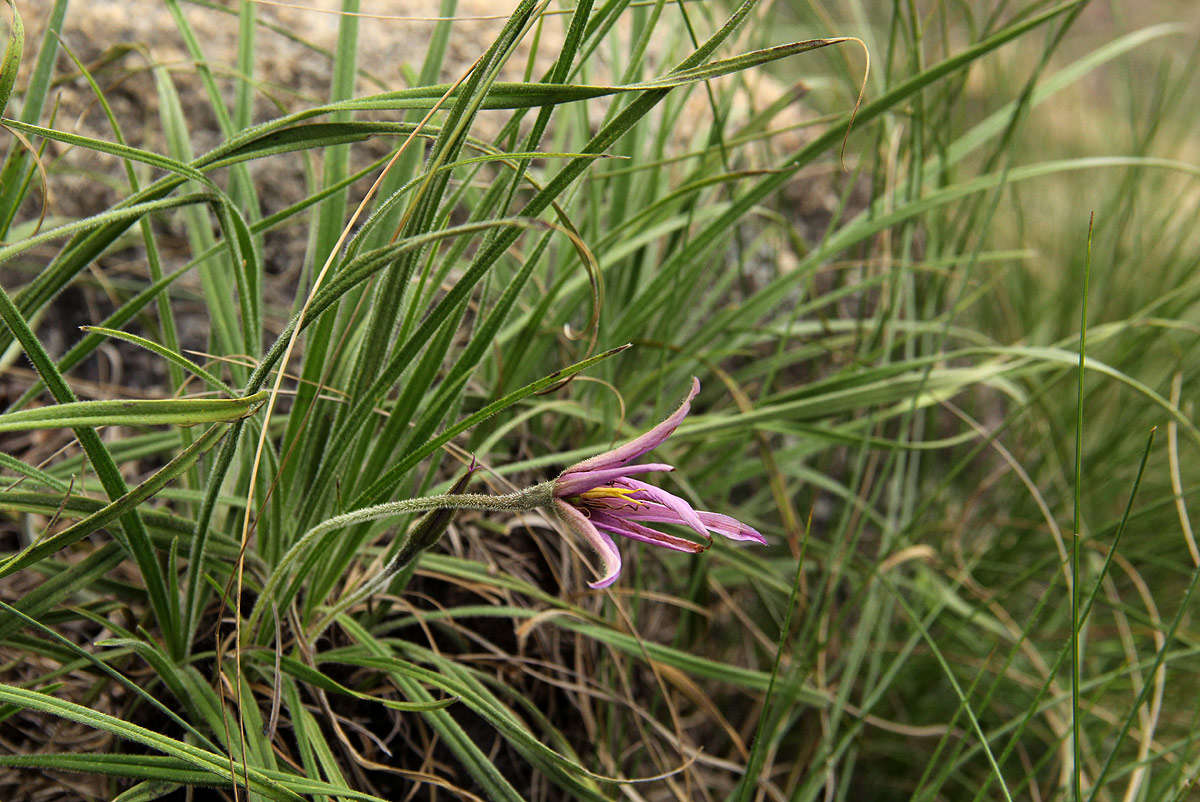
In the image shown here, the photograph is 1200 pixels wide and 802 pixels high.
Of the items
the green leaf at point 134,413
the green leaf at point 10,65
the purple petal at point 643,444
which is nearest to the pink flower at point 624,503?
the purple petal at point 643,444

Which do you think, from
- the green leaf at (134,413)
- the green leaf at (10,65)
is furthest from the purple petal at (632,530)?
the green leaf at (10,65)

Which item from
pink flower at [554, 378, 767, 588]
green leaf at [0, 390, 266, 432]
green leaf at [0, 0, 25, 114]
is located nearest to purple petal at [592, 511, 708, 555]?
pink flower at [554, 378, 767, 588]

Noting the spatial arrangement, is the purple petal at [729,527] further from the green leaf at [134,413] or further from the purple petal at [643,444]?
the green leaf at [134,413]

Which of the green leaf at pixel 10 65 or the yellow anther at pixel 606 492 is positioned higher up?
the green leaf at pixel 10 65

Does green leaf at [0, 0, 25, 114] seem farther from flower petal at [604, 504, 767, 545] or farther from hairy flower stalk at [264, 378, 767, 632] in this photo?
flower petal at [604, 504, 767, 545]

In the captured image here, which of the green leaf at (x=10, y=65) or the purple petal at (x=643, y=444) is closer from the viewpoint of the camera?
the purple petal at (x=643, y=444)

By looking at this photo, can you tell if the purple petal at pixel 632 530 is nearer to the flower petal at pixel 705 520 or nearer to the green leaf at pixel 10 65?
the flower petal at pixel 705 520

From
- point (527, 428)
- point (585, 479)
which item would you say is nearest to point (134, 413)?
point (585, 479)
